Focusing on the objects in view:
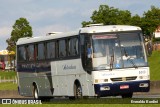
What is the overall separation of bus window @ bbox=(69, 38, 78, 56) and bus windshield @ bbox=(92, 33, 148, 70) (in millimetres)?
1313

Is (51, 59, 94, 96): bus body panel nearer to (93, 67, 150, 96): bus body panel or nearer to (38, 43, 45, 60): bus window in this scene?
(93, 67, 150, 96): bus body panel

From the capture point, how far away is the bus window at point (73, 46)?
27.2 meters

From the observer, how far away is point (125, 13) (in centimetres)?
11219

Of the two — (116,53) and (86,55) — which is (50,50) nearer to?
(86,55)

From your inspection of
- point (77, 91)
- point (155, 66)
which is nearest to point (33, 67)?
point (77, 91)

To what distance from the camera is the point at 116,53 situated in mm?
25703

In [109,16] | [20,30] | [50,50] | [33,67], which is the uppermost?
[109,16]

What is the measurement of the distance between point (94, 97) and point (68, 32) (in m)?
3.46

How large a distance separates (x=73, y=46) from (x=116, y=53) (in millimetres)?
2560

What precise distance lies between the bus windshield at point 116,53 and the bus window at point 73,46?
1313mm

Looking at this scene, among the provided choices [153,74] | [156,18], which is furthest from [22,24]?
[153,74]

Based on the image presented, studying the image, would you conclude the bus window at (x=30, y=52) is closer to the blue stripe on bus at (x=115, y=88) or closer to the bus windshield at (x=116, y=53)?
the bus windshield at (x=116, y=53)

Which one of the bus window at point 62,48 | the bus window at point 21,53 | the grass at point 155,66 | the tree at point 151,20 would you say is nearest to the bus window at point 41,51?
the bus window at point 62,48

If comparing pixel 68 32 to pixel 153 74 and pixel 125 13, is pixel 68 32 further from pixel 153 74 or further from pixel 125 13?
pixel 125 13
